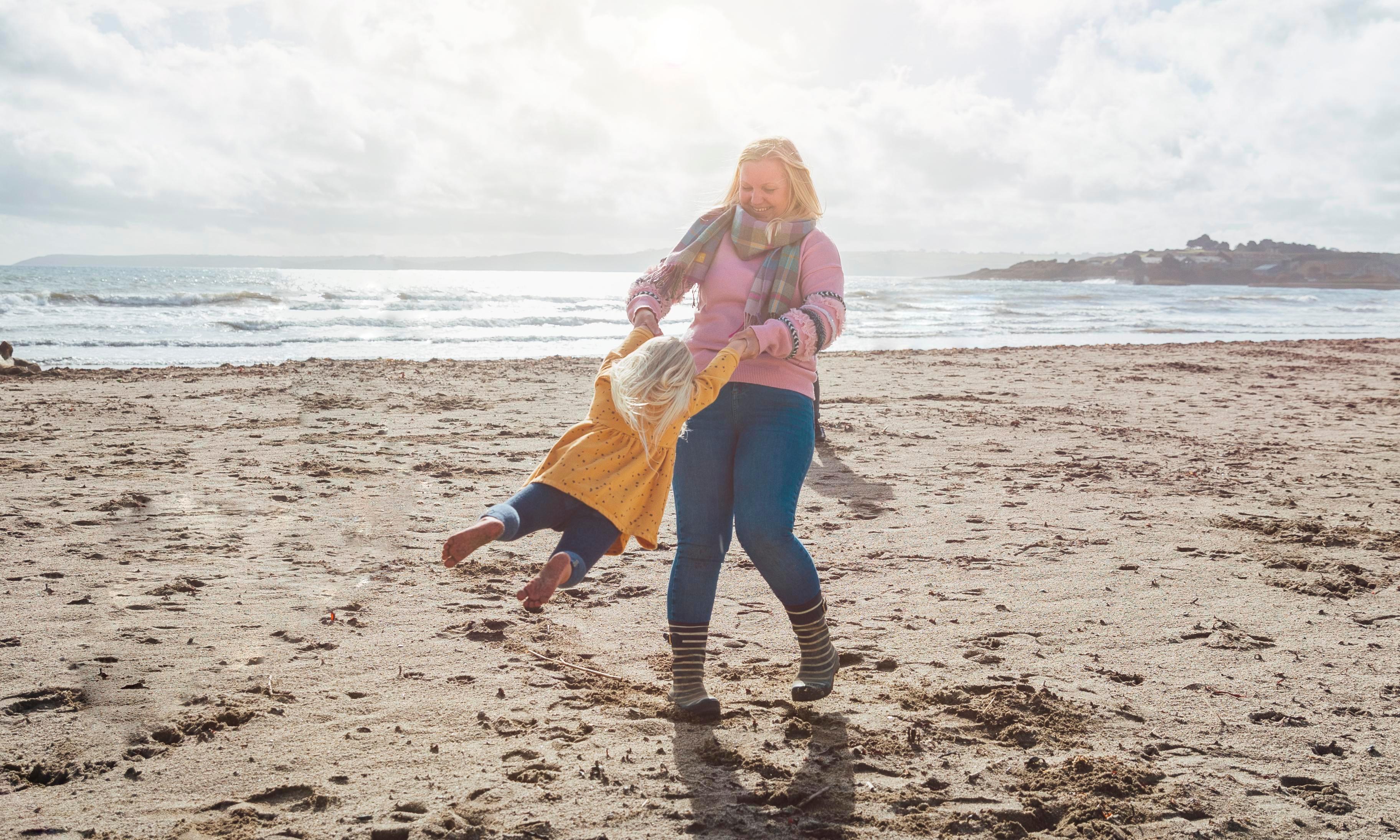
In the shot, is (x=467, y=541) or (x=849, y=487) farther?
(x=849, y=487)

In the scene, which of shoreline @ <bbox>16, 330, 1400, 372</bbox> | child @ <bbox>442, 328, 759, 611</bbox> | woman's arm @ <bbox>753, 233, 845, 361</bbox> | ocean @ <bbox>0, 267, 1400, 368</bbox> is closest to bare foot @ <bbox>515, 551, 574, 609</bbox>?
child @ <bbox>442, 328, 759, 611</bbox>

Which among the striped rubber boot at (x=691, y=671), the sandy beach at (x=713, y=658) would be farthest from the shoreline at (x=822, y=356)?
the striped rubber boot at (x=691, y=671)

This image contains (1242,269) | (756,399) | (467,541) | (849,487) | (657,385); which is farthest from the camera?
(1242,269)

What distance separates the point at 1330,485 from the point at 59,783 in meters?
7.10

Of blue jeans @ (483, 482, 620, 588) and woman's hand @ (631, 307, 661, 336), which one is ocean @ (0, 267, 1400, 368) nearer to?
woman's hand @ (631, 307, 661, 336)

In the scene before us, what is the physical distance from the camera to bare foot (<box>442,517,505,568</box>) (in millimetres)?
2430

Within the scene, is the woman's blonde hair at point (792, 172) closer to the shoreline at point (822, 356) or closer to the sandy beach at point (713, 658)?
the sandy beach at point (713, 658)

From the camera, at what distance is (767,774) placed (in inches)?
101

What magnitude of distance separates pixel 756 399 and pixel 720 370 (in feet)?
0.65

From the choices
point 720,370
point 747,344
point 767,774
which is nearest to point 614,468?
point 720,370

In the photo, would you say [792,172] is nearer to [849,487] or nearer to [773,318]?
[773,318]

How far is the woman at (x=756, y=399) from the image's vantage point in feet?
8.89

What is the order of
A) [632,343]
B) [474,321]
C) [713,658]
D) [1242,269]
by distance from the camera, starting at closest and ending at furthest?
[632,343] < [713,658] < [474,321] < [1242,269]

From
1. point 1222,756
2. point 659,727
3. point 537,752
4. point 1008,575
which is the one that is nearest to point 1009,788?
point 1222,756
